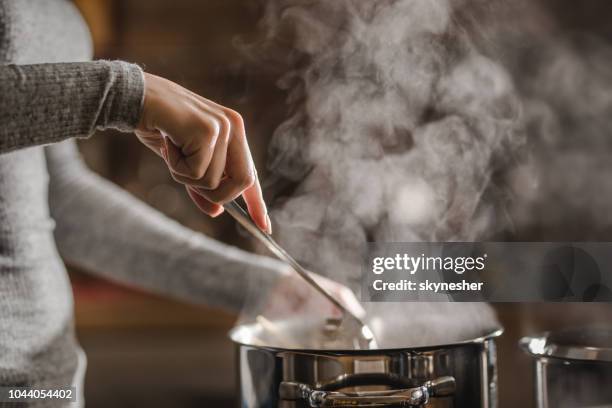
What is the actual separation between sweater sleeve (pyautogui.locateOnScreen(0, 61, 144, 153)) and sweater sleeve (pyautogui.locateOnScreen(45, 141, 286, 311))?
26 cm

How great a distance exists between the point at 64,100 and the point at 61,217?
0.32m

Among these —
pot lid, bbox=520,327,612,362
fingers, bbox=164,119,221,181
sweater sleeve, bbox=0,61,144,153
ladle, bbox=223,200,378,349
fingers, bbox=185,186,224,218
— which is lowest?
pot lid, bbox=520,327,612,362

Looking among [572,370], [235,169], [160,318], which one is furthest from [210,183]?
[160,318]

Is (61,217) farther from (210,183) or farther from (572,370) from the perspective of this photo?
(572,370)

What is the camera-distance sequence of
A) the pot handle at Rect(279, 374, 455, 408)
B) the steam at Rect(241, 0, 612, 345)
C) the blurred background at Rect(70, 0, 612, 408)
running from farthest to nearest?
1. the blurred background at Rect(70, 0, 612, 408)
2. the steam at Rect(241, 0, 612, 345)
3. the pot handle at Rect(279, 374, 455, 408)

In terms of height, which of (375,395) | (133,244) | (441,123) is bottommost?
(375,395)

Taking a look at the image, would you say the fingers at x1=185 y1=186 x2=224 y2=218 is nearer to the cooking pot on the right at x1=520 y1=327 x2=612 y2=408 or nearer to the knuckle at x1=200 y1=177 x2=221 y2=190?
the knuckle at x1=200 y1=177 x2=221 y2=190

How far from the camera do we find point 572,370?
0.41m

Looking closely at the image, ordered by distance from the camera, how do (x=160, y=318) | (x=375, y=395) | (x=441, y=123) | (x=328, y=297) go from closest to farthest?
(x=375, y=395), (x=328, y=297), (x=441, y=123), (x=160, y=318)

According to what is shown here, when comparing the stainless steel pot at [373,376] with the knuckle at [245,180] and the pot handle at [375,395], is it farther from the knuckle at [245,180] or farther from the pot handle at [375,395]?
the knuckle at [245,180]

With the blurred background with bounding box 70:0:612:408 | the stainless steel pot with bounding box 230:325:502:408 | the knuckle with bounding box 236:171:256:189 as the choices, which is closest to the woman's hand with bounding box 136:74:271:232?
the knuckle with bounding box 236:171:256:189

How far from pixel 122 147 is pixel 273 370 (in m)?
1.19

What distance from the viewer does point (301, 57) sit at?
0.71 metres

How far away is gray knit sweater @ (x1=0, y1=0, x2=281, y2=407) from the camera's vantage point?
399 millimetres
